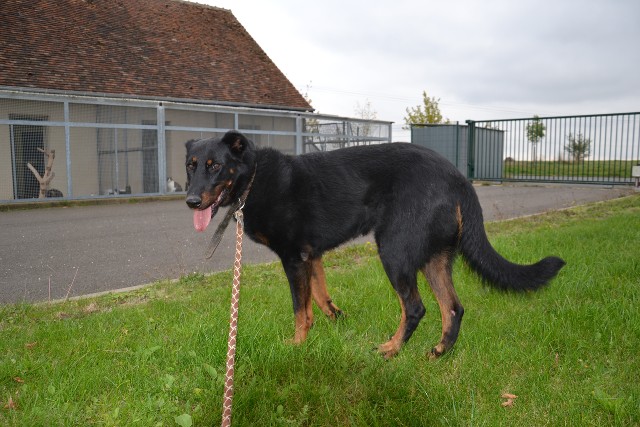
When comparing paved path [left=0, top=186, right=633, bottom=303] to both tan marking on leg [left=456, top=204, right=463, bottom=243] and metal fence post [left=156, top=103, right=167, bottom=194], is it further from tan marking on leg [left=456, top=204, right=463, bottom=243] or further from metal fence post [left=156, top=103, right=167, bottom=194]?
metal fence post [left=156, top=103, right=167, bottom=194]

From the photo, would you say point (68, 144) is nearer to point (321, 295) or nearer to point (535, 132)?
point (321, 295)

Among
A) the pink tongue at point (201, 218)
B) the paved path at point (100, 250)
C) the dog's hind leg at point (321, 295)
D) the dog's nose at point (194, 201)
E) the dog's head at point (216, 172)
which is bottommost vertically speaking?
the paved path at point (100, 250)

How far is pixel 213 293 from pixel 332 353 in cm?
208

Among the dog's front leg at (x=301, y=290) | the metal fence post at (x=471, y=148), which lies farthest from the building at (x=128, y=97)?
the dog's front leg at (x=301, y=290)

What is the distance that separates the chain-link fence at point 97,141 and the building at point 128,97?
3cm

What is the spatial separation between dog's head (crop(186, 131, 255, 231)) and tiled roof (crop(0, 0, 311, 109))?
14.5 metres

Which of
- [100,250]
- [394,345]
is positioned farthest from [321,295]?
[100,250]

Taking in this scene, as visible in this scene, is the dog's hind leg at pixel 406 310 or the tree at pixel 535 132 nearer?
the dog's hind leg at pixel 406 310

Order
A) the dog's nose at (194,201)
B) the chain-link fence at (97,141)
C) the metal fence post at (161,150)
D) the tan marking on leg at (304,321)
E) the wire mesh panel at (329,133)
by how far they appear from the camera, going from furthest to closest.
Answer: the wire mesh panel at (329,133) → the metal fence post at (161,150) → the chain-link fence at (97,141) → the tan marking on leg at (304,321) → the dog's nose at (194,201)

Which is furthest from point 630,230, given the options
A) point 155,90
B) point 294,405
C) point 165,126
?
point 155,90

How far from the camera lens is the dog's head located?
11.1 ft

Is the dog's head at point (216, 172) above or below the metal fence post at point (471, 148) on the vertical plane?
below

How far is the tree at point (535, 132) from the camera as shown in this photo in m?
20.5

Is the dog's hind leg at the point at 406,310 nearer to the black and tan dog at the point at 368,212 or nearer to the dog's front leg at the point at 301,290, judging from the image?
the black and tan dog at the point at 368,212
